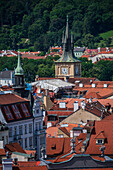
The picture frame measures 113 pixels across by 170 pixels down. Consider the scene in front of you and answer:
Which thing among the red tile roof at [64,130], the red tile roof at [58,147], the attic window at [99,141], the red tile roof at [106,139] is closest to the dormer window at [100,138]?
the attic window at [99,141]

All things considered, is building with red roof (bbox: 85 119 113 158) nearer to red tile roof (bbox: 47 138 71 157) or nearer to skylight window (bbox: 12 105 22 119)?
red tile roof (bbox: 47 138 71 157)

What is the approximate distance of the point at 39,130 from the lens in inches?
2491

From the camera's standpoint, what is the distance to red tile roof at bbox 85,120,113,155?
49234mm

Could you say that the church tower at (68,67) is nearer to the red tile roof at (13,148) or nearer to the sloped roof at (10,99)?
the sloped roof at (10,99)

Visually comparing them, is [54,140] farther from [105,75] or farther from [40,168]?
[105,75]

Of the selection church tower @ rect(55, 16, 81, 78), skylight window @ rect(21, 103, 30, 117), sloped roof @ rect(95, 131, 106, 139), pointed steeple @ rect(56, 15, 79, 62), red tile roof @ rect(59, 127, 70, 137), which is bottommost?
church tower @ rect(55, 16, 81, 78)

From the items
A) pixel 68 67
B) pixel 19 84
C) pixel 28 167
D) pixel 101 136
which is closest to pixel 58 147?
pixel 101 136

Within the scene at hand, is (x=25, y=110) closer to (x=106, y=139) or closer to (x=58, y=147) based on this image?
(x=58, y=147)

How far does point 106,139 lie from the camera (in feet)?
167

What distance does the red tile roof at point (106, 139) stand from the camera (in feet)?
162

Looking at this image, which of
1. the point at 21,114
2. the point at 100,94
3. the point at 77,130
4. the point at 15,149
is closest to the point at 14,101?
the point at 21,114

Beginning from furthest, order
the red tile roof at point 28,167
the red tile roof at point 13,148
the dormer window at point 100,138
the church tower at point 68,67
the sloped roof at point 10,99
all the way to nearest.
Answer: the church tower at point 68,67, the sloped roof at point 10,99, the red tile roof at point 13,148, the dormer window at point 100,138, the red tile roof at point 28,167

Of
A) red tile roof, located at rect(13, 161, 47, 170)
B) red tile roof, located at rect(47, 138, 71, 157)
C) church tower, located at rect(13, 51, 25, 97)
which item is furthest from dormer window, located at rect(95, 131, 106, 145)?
church tower, located at rect(13, 51, 25, 97)

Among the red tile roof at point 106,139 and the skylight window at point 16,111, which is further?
the skylight window at point 16,111
